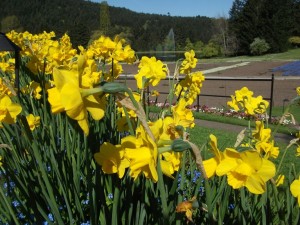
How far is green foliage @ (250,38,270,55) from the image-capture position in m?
35.1

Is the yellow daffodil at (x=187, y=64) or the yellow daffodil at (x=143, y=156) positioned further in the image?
the yellow daffodil at (x=187, y=64)

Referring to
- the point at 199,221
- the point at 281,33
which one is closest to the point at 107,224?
the point at 199,221

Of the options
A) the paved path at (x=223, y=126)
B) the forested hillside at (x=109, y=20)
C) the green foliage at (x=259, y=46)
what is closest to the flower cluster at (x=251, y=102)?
the paved path at (x=223, y=126)

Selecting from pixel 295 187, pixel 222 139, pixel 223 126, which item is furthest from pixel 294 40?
pixel 295 187

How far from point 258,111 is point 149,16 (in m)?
92.6

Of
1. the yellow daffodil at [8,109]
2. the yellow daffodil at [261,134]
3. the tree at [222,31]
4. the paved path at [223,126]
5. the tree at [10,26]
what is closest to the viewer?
the yellow daffodil at [8,109]

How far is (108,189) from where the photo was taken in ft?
4.94

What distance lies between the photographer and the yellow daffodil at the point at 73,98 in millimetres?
659

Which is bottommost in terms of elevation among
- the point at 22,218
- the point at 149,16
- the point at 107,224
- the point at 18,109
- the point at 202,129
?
the point at 202,129

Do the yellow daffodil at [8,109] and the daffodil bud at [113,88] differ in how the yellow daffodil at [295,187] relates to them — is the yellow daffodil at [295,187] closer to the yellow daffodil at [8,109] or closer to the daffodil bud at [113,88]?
the daffodil bud at [113,88]

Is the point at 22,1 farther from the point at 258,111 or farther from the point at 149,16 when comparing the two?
the point at 258,111

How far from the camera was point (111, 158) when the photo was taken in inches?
32.3

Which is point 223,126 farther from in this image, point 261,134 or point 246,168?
point 246,168

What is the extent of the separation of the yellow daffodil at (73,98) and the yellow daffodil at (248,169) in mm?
280
